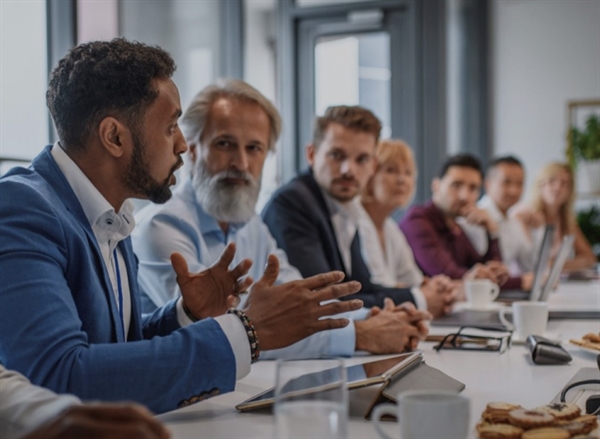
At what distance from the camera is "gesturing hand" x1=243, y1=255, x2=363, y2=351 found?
1431 millimetres

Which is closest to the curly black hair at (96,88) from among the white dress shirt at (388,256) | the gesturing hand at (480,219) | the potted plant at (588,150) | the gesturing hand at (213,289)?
the gesturing hand at (213,289)

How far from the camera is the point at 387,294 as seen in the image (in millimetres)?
2752

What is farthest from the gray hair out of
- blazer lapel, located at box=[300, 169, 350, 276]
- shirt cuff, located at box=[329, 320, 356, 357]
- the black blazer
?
shirt cuff, located at box=[329, 320, 356, 357]

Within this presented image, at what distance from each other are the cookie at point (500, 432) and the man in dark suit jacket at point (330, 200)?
1.77 meters

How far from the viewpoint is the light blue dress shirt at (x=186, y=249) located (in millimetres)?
1956

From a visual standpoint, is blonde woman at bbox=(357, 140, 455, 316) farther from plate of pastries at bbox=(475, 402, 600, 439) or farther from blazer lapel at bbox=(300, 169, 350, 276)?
plate of pastries at bbox=(475, 402, 600, 439)

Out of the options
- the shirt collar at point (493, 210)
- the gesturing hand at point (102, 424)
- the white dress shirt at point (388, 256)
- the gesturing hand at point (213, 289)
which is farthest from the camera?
the shirt collar at point (493, 210)

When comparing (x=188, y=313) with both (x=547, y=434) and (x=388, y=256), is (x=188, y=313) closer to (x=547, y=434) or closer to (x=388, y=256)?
(x=547, y=434)

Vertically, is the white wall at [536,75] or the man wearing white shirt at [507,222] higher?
the white wall at [536,75]

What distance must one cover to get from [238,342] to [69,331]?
282 mm

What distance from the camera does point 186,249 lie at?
220 centimetres

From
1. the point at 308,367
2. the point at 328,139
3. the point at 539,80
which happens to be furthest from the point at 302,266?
the point at 539,80

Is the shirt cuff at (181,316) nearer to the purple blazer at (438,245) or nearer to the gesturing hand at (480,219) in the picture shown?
the purple blazer at (438,245)

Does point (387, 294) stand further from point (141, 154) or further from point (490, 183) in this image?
point (490, 183)
